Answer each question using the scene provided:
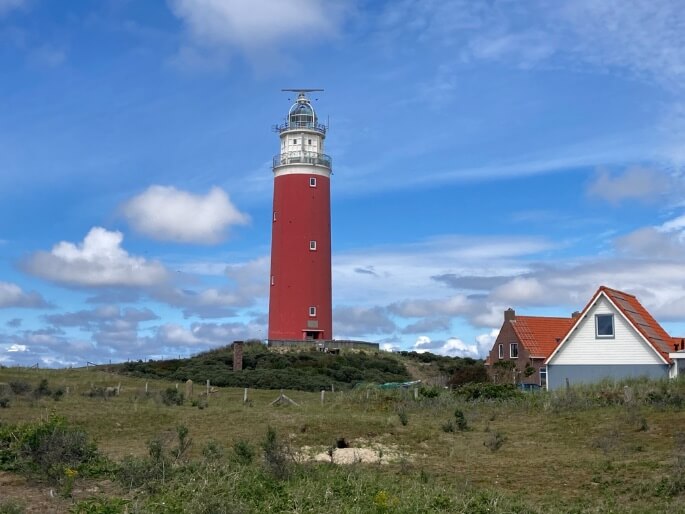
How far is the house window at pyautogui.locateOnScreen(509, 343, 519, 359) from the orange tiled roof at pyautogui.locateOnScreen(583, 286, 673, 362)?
47.5ft

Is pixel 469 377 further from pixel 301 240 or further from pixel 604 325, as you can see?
pixel 301 240

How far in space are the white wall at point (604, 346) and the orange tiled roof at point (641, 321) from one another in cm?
22

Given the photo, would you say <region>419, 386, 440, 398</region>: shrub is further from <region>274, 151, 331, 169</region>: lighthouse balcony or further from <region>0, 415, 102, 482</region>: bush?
<region>274, 151, 331, 169</region>: lighthouse balcony

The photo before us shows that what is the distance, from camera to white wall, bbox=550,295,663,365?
31234 mm

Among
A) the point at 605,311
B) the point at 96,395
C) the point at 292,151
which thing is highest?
the point at 292,151

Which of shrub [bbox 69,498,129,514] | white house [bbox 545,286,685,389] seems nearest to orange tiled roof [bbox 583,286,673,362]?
white house [bbox 545,286,685,389]

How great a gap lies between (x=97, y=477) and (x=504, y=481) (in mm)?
6920

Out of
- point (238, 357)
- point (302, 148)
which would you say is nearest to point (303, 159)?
point (302, 148)

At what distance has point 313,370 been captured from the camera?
4641cm

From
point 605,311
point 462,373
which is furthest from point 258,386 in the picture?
point 605,311

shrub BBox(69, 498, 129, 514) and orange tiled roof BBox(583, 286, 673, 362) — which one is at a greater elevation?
orange tiled roof BBox(583, 286, 673, 362)

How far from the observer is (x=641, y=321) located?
3216 cm

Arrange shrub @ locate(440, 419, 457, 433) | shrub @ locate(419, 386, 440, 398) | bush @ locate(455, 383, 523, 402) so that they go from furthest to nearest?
1. shrub @ locate(419, 386, 440, 398)
2. bush @ locate(455, 383, 523, 402)
3. shrub @ locate(440, 419, 457, 433)

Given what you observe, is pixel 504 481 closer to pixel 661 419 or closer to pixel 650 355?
pixel 661 419
